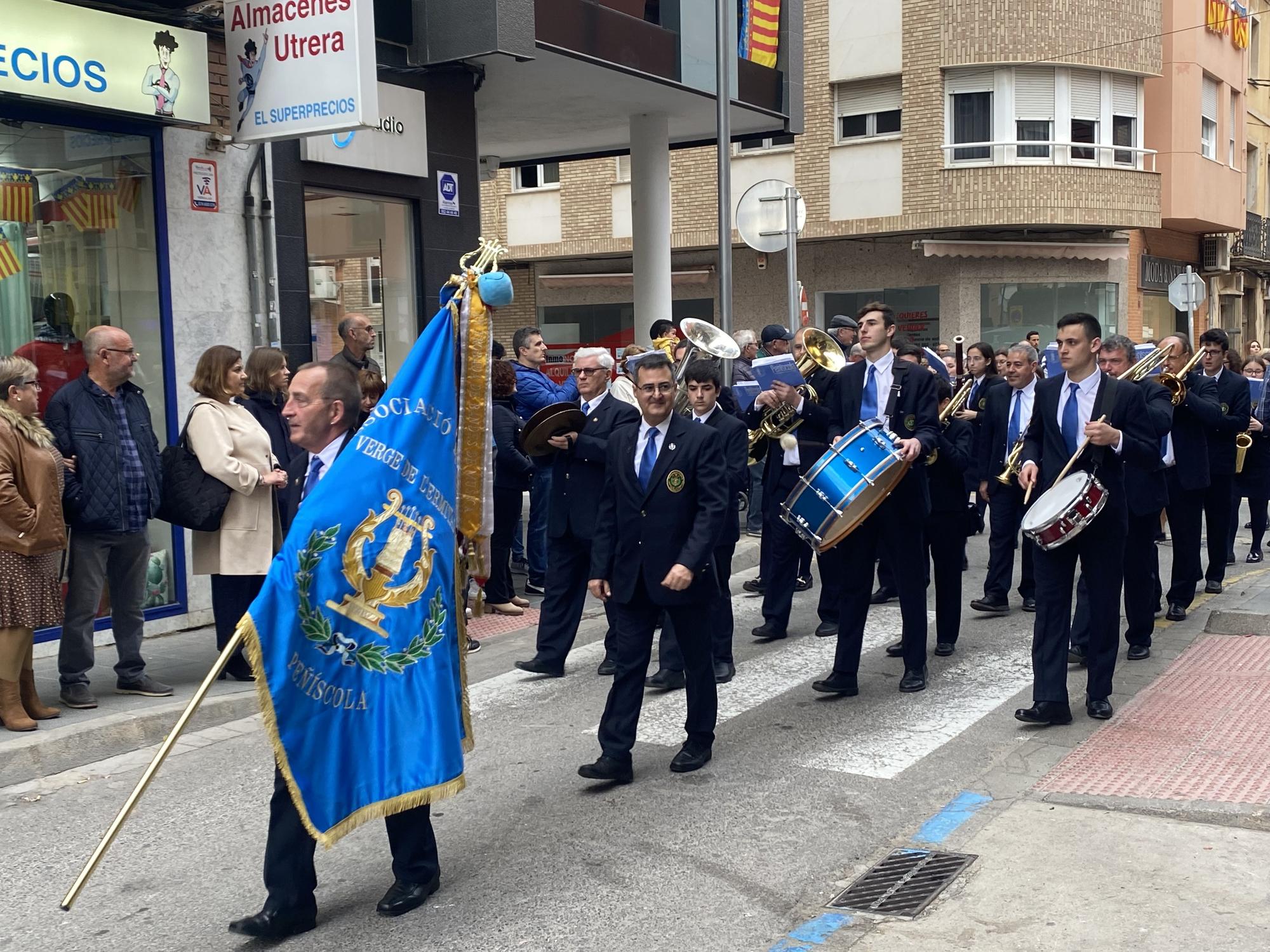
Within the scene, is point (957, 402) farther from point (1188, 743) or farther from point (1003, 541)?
point (1188, 743)

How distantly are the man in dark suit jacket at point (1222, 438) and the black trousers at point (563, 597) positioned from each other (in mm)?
4973

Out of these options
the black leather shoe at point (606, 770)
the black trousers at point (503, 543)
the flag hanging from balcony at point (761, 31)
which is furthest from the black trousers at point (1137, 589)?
the flag hanging from balcony at point (761, 31)

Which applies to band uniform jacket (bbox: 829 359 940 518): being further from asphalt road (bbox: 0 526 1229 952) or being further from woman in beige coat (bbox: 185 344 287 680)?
woman in beige coat (bbox: 185 344 287 680)

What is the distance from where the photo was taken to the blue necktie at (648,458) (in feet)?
20.0

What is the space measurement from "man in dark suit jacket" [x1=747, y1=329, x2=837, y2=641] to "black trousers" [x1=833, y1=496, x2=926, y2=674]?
111 cm

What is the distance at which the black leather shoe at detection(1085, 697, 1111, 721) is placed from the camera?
6829mm

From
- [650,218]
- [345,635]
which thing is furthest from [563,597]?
[650,218]

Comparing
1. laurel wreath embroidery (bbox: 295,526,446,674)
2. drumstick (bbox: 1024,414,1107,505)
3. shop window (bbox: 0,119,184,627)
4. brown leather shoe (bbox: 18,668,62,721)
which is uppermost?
shop window (bbox: 0,119,184,627)

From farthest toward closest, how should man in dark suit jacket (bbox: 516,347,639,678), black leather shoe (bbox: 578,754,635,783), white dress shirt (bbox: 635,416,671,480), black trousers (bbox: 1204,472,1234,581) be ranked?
black trousers (bbox: 1204,472,1234,581) < man in dark suit jacket (bbox: 516,347,639,678) < white dress shirt (bbox: 635,416,671,480) < black leather shoe (bbox: 578,754,635,783)

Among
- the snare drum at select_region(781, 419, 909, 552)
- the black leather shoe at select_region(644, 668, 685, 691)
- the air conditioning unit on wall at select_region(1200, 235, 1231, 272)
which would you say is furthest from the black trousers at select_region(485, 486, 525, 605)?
the air conditioning unit on wall at select_region(1200, 235, 1231, 272)

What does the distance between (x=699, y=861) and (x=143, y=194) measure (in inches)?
263

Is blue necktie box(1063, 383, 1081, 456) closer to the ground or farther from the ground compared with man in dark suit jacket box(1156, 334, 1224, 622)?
farther from the ground

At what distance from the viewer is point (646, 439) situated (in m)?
6.14

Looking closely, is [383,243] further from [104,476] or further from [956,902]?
[956,902]
